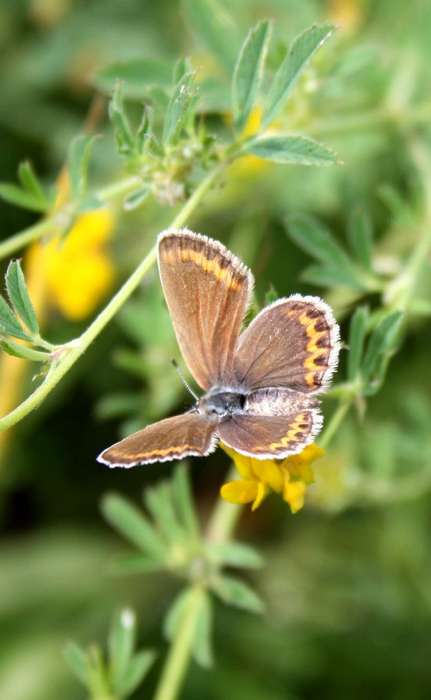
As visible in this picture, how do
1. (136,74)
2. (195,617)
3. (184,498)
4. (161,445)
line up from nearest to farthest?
(161,445)
(195,617)
(184,498)
(136,74)

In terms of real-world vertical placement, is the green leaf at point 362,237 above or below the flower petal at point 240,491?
below

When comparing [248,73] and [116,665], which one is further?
[116,665]

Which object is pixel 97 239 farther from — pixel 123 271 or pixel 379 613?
pixel 379 613

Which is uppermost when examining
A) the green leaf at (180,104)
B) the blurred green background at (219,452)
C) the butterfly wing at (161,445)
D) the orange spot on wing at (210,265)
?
the green leaf at (180,104)

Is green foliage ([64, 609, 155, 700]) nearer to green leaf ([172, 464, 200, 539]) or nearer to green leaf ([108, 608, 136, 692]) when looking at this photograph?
green leaf ([108, 608, 136, 692])

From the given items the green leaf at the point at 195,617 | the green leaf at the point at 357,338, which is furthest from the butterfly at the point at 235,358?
the green leaf at the point at 195,617

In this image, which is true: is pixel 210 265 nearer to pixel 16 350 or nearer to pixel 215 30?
pixel 16 350

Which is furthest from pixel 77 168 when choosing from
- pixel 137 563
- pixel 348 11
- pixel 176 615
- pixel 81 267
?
pixel 348 11

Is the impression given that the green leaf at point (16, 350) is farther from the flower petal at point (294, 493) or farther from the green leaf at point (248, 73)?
the green leaf at point (248, 73)
